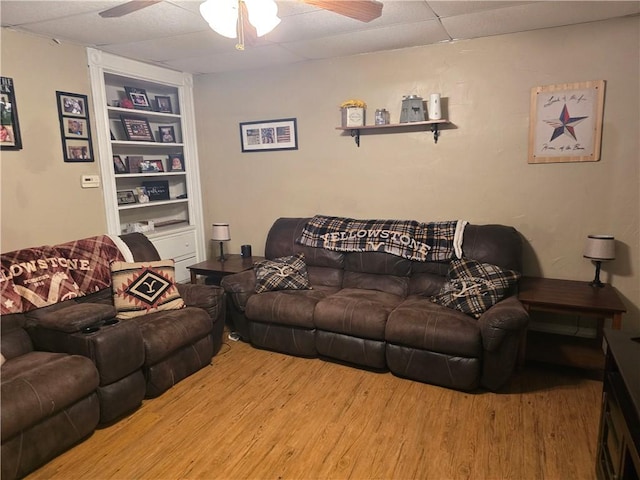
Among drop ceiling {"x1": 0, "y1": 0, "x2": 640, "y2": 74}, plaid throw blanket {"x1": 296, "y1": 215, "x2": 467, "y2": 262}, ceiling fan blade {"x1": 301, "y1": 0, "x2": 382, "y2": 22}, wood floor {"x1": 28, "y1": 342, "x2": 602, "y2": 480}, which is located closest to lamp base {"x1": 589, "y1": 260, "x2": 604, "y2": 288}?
wood floor {"x1": 28, "y1": 342, "x2": 602, "y2": 480}

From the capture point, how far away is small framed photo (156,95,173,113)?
170 inches

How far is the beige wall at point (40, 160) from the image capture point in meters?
2.96

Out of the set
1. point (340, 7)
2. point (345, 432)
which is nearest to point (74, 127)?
point (340, 7)

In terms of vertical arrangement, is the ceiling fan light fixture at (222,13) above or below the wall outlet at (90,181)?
above

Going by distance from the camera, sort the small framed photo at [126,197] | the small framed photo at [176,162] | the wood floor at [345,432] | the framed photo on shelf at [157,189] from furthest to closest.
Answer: the small framed photo at [176,162], the framed photo on shelf at [157,189], the small framed photo at [126,197], the wood floor at [345,432]

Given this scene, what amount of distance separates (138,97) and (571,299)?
397 cm

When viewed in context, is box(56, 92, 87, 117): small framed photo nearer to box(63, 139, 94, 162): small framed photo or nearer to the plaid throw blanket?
box(63, 139, 94, 162): small framed photo

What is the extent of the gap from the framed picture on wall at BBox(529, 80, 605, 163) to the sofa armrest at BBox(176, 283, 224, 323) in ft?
8.47

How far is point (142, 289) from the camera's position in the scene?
10.1 feet

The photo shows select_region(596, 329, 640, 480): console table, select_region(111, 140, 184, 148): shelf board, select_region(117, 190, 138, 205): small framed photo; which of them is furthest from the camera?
select_region(117, 190, 138, 205): small framed photo

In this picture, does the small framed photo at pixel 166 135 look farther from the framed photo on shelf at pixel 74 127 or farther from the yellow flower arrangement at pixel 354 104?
the yellow flower arrangement at pixel 354 104

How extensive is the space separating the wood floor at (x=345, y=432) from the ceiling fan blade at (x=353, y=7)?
7.12 feet

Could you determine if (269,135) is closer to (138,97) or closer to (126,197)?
(138,97)

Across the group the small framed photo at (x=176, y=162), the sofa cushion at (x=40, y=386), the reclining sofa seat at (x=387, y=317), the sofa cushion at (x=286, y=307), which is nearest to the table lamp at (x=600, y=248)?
the reclining sofa seat at (x=387, y=317)
